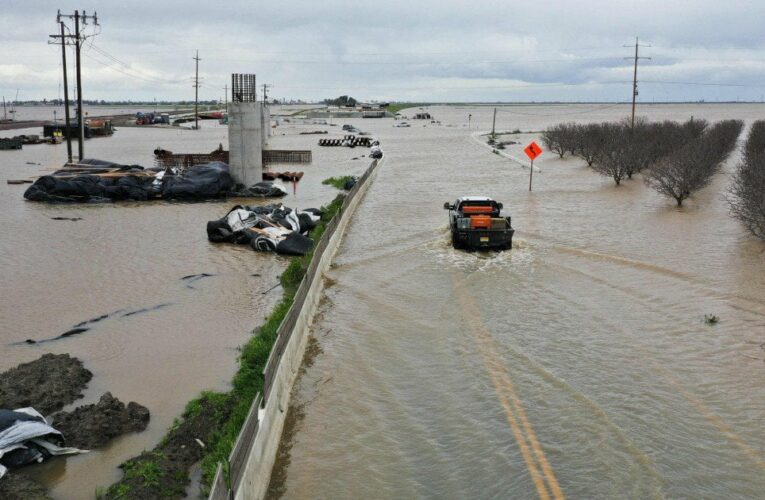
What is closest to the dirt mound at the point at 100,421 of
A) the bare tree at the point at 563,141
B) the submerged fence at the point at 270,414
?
the submerged fence at the point at 270,414

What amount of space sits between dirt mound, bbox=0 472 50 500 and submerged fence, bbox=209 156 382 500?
241 centimetres

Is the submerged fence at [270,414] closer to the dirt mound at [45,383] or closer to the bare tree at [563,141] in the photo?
the dirt mound at [45,383]

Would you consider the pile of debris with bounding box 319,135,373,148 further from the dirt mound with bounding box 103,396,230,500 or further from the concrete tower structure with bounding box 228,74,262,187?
the dirt mound with bounding box 103,396,230,500

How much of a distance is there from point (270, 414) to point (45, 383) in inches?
188

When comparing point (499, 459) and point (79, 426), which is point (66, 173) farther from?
point (499, 459)

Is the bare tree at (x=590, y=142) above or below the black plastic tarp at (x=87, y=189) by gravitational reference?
above

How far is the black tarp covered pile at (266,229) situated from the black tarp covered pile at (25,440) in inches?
542

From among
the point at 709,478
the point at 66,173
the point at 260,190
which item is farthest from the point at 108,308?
the point at 66,173

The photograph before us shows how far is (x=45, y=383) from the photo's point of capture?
40.0ft

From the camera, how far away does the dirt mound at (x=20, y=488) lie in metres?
8.62

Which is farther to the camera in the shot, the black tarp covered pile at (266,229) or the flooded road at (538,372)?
the black tarp covered pile at (266,229)

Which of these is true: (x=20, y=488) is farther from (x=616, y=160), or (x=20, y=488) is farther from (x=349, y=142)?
(x=349, y=142)

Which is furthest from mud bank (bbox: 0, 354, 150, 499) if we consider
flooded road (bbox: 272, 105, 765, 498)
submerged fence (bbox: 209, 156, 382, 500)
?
flooded road (bbox: 272, 105, 765, 498)

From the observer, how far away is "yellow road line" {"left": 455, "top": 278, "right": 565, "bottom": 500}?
9383 millimetres
